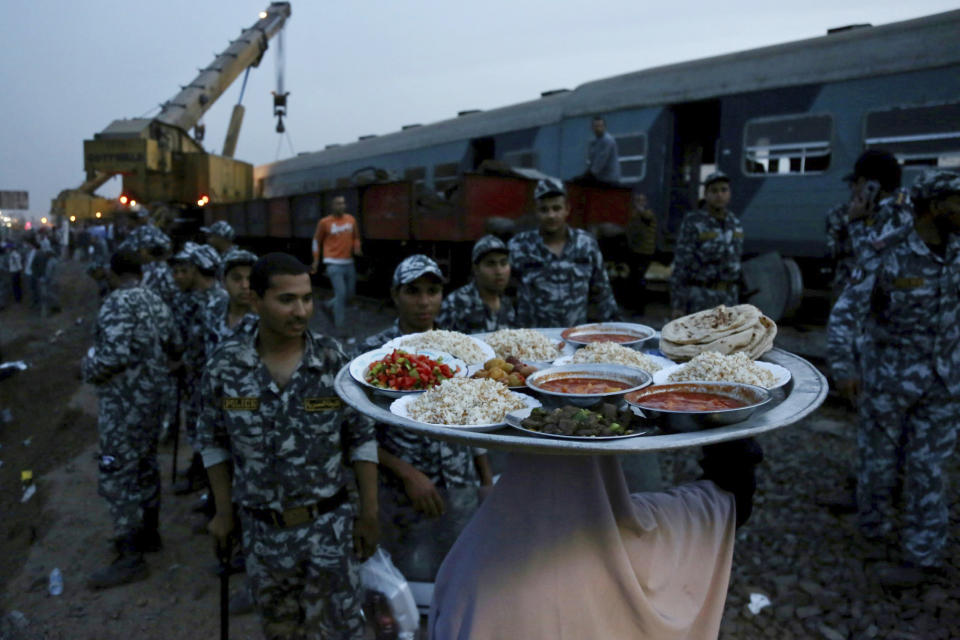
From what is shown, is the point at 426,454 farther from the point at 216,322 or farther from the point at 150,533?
the point at 150,533

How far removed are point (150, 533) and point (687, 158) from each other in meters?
10.6

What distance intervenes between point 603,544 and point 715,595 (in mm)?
462

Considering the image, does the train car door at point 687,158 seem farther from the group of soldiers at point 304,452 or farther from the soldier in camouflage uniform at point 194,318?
the group of soldiers at point 304,452

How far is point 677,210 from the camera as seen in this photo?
12.2 m

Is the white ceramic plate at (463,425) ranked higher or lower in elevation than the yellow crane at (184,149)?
lower

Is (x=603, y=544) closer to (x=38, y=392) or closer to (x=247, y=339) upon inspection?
(x=247, y=339)

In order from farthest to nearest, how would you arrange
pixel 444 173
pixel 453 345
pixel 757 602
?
pixel 444 173 → pixel 757 602 → pixel 453 345

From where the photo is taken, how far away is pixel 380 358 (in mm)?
2150

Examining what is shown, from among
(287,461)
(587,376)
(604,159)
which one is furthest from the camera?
(604,159)

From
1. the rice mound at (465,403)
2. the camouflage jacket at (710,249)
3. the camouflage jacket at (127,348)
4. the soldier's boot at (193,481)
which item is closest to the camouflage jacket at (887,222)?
the camouflage jacket at (710,249)

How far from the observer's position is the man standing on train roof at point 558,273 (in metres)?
4.81

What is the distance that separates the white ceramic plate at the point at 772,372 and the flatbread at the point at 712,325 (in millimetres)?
194

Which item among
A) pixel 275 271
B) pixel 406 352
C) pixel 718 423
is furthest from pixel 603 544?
pixel 275 271

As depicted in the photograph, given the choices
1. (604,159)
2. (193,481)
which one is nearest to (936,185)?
(193,481)
